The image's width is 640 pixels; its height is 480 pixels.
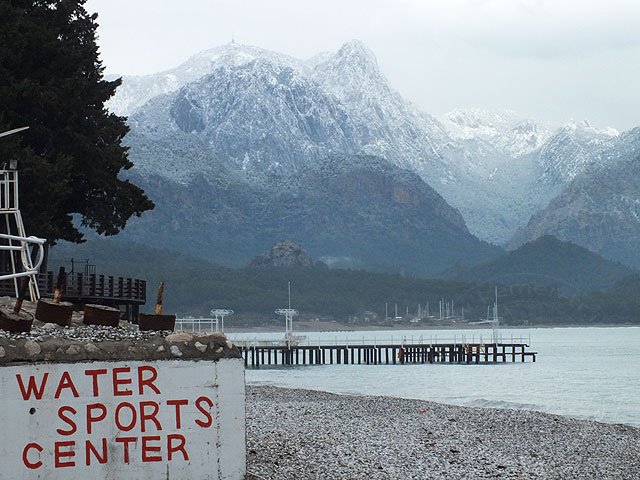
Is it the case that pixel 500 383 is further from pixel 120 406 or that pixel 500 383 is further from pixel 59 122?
pixel 120 406

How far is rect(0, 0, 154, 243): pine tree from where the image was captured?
49.1 m

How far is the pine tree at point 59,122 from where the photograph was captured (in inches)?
1933

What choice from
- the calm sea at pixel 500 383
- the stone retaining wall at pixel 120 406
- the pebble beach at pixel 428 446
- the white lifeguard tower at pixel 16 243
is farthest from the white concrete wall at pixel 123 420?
the calm sea at pixel 500 383

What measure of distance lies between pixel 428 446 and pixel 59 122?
29.7 m

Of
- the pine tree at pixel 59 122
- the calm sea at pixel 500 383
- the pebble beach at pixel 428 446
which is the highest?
the pine tree at pixel 59 122

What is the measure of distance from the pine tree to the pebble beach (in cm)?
Result: 1385

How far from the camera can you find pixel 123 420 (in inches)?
687

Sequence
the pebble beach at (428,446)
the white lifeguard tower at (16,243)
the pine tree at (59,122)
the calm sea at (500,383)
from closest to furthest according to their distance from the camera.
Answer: the white lifeguard tower at (16,243)
the pebble beach at (428,446)
the pine tree at (59,122)
the calm sea at (500,383)

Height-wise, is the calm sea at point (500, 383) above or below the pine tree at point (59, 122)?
below

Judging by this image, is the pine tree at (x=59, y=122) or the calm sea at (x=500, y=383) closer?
the pine tree at (x=59, y=122)

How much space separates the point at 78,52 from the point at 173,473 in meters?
38.6

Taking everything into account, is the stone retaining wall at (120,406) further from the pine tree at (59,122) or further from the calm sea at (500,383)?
the calm sea at (500,383)

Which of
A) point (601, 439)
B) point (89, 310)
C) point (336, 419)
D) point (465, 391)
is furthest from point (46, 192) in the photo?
point (465, 391)

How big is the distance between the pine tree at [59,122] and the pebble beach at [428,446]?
45.4ft
